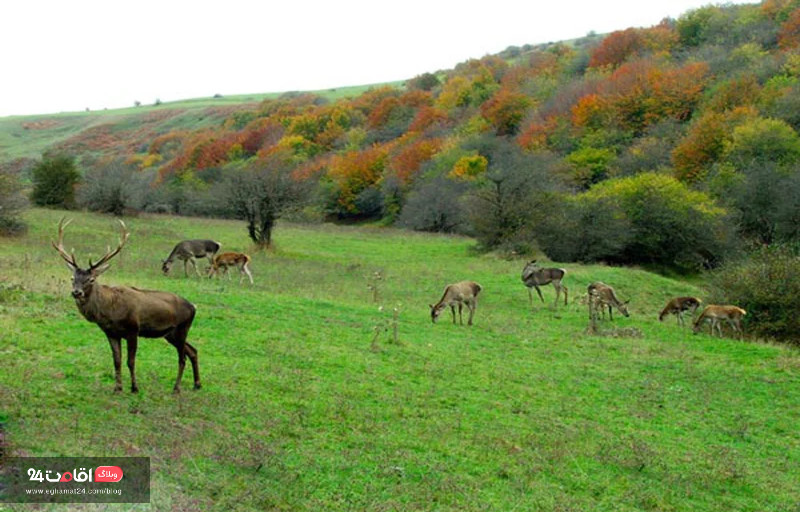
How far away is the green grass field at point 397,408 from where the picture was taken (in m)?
8.04

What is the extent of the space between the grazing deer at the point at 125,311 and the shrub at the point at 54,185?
4041 centimetres

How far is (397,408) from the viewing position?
36.5 feet

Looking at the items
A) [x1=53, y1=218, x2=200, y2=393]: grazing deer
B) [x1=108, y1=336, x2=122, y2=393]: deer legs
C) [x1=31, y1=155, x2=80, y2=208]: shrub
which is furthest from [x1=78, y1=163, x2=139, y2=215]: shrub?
[x1=108, y1=336, x2=122, y2=393]: deer legs

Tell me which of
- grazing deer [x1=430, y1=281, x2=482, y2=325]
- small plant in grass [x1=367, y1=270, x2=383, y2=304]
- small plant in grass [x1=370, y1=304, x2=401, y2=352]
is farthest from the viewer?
small plant in grass [x1=367, y1=270, x2=383, y2=304]

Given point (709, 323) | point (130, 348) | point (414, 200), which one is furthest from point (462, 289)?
point (414, 200)

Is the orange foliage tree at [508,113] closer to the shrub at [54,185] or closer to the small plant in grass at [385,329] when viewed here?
the shrub at [54,185]

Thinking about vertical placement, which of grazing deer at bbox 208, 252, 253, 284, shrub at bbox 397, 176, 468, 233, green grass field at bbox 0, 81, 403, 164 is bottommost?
shrub at bbox 397, 176, 468, 233

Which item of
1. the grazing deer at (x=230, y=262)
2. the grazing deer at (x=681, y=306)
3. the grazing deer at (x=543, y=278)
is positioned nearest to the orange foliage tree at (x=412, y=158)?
the grazing deer at (x=543, y=278)

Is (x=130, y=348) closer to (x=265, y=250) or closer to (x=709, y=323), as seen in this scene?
(x=709, y=323)

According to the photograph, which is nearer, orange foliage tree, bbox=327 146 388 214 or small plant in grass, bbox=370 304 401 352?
small plant in grass, bbox=370 304 401 352

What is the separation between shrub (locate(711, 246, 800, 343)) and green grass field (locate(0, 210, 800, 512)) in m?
2.82

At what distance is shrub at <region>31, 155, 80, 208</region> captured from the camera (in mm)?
46062

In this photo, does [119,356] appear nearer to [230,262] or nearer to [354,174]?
[230,262]

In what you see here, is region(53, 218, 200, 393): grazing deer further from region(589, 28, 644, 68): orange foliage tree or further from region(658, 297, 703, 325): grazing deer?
region(589, 28, 644, 68): orange foliage tree
